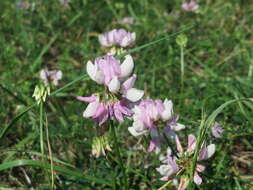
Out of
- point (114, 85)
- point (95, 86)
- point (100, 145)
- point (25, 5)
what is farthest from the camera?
point (25, 5)

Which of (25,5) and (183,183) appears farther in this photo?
(25,5)

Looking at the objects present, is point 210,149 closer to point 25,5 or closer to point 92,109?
point 92,109

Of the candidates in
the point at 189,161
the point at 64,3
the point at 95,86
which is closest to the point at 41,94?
the point at 189,161

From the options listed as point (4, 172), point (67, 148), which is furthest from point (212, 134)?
point (4, 172)

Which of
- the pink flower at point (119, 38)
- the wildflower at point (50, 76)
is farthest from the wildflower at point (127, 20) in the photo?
the pink flower at point (119, 38)

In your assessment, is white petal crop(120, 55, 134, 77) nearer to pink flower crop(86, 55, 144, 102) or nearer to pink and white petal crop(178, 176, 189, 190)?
pink flower crop(86, 55, 144, 102)

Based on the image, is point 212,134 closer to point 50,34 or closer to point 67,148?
point 67,148
